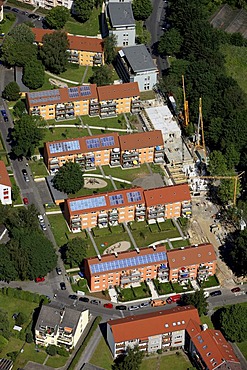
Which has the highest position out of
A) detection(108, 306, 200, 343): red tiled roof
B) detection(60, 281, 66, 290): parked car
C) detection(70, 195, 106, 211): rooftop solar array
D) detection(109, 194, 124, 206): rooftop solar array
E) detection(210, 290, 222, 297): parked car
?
detection(70, 195, 106, 211): rooftop solar array

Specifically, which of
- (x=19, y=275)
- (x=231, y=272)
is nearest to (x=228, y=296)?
(x=231, y=272)

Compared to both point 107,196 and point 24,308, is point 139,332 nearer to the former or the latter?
point 24,308

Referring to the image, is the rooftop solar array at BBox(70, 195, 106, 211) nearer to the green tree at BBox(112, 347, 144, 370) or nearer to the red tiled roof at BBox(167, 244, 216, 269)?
the red tiled roof at BBox(167, 244, 216, 269)

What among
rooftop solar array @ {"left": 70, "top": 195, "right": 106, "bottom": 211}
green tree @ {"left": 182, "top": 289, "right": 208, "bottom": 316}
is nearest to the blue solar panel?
rooftop solar array @ {"left": 70, "top": 195, "right": 106, "bottom": 211}

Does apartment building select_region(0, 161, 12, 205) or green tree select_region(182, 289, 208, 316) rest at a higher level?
apartment building select_region(0, 161, 12, 205)

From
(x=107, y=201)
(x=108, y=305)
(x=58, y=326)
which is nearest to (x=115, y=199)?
(x=107, y=201)

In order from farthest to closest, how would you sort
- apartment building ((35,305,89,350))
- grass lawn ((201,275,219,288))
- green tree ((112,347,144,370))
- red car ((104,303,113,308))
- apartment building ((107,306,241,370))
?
grass lawn ((201,275,219,288))
red car ((104,303,113,308))
apartment building ((35,305,89,350))
apartment building ((107,306,241,370))
green tree ((112,347,144,370))
